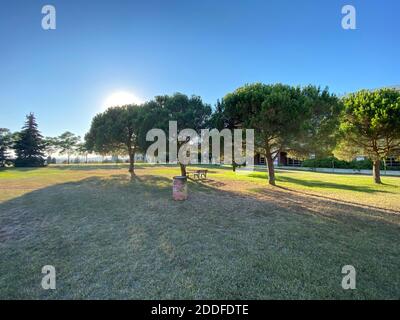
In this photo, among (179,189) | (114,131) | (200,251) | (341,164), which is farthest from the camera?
(341,164)

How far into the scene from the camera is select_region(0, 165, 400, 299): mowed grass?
2879 mm

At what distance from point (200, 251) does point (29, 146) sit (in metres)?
51.4

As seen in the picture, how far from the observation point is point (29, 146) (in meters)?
40.3

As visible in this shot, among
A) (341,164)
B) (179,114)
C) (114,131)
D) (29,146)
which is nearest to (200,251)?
(179,114)

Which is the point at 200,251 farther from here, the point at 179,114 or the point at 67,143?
the point at 67,143

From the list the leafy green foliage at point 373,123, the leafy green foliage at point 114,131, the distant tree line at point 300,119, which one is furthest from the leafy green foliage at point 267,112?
the leafy green foliage at point 114,131

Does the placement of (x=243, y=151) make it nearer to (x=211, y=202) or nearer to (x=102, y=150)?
(x=211, y=202)

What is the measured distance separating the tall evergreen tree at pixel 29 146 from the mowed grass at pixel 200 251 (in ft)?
144

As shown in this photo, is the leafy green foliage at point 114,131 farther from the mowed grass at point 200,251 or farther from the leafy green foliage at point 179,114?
the mowed grass at point 200,251

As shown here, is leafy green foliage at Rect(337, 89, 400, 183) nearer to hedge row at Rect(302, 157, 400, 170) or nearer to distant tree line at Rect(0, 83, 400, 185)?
distant tree line at Rect(0, 83, 400, 185)

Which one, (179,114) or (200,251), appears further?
(179,114)

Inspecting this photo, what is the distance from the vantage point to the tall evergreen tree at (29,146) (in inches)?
1570
